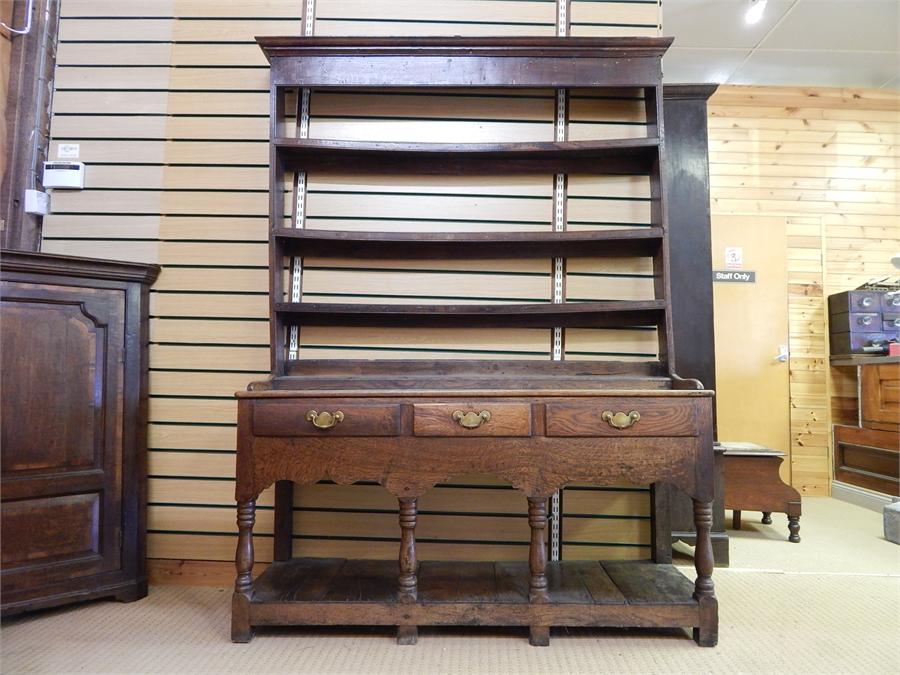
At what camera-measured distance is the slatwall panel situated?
2541mm

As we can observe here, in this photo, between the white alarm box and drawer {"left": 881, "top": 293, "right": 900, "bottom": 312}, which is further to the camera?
drawer {"left": 881, "top": 293, "right": 900, "bottom": 312}

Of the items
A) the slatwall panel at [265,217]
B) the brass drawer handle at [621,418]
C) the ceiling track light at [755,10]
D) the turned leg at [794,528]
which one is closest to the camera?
the brass drawer handle at [621,418]

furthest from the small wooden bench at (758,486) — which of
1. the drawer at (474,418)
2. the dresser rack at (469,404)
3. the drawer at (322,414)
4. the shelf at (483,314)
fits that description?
the drawer at (322,414)

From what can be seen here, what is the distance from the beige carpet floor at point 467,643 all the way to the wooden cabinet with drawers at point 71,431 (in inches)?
7.7

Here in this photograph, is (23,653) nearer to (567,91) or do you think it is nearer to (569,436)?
(569,436)

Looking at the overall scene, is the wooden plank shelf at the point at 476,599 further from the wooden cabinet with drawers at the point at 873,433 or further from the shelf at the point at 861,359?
the shelf at the point at 861,359

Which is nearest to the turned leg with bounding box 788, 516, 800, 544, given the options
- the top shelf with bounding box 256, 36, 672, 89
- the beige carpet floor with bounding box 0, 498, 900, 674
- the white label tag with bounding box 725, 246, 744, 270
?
the beige carpet floor with bounding box 0, 498, 900, 674

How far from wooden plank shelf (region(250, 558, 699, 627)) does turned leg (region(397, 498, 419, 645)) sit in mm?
35

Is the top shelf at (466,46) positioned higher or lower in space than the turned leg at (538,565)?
higher

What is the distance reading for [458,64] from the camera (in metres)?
2.42

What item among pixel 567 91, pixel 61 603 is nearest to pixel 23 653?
pixel 61 603

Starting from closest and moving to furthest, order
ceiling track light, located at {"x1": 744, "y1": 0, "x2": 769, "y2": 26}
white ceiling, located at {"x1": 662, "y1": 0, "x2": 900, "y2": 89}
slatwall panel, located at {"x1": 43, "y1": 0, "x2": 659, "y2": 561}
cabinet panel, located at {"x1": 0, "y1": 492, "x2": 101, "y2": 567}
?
cabinet panel, located at {"x1": 0, "y1": 492, "x2": 101, "y2": 567}, slatwall panel, located at {"x1": 43, "y1": 0, "x2": 659, "y2": 561}, ceiling track light, located at {"x1": 744, "y1": 0, "x2": 769, "y2": 26}, white ceiling, located at {"x1": 662, "y1": 0, "x2": 900, "y2": 89}

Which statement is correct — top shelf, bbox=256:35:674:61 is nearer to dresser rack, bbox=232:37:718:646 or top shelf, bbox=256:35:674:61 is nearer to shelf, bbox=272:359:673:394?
dresser rack, bbox=232:37:718:646

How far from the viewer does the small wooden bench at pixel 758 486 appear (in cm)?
317
